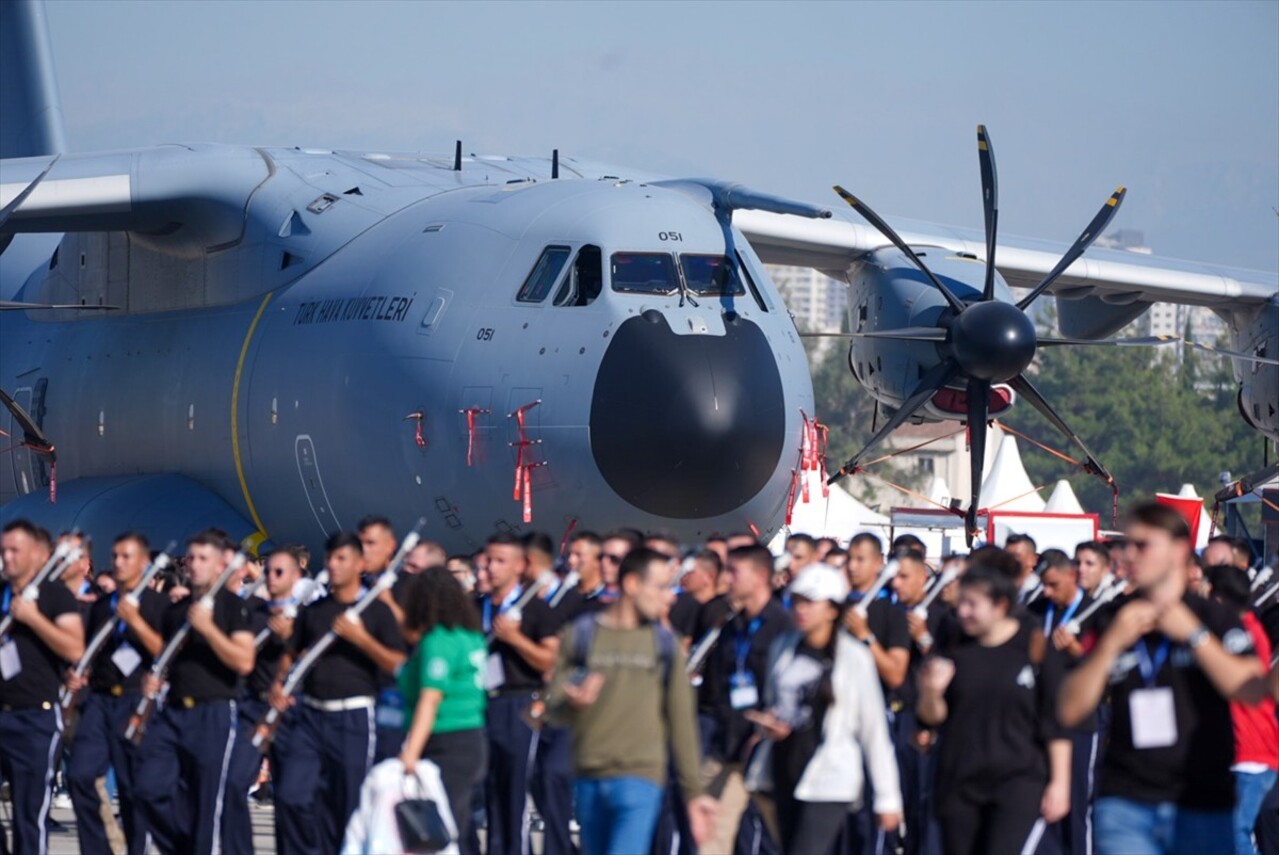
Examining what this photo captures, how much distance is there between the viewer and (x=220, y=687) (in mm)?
10391

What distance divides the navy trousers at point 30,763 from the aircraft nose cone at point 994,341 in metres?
10.1

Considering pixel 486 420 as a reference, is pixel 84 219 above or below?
above

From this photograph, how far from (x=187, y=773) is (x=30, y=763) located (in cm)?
81

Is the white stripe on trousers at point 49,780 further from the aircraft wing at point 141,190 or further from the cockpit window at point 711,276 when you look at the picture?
the aircraft wing at point 141,190

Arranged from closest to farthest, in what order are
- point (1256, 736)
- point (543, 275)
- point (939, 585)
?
1. point (1256, 736)
2. point (939, 585)
3. point (543, 275)

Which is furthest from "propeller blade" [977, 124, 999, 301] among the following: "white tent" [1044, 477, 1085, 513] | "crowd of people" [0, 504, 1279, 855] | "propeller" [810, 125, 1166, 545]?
"white tent" [1044, 477, 1085, 513]

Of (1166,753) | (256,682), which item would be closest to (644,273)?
(256,682)

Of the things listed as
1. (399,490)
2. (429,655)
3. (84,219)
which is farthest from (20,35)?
(429,655)

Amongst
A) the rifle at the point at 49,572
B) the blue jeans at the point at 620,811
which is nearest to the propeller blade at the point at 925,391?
the rifle at the point at 49,572

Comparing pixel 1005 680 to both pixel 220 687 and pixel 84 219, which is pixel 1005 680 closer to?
pixel 220 687

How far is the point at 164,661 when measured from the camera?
405 inches

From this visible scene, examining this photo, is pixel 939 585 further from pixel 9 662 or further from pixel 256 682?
pixel 9 662

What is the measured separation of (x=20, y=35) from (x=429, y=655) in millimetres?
19437

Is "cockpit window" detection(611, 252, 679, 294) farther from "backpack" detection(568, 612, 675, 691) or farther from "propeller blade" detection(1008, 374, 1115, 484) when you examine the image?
"backpack" detection(568, 612, 675, 691)
